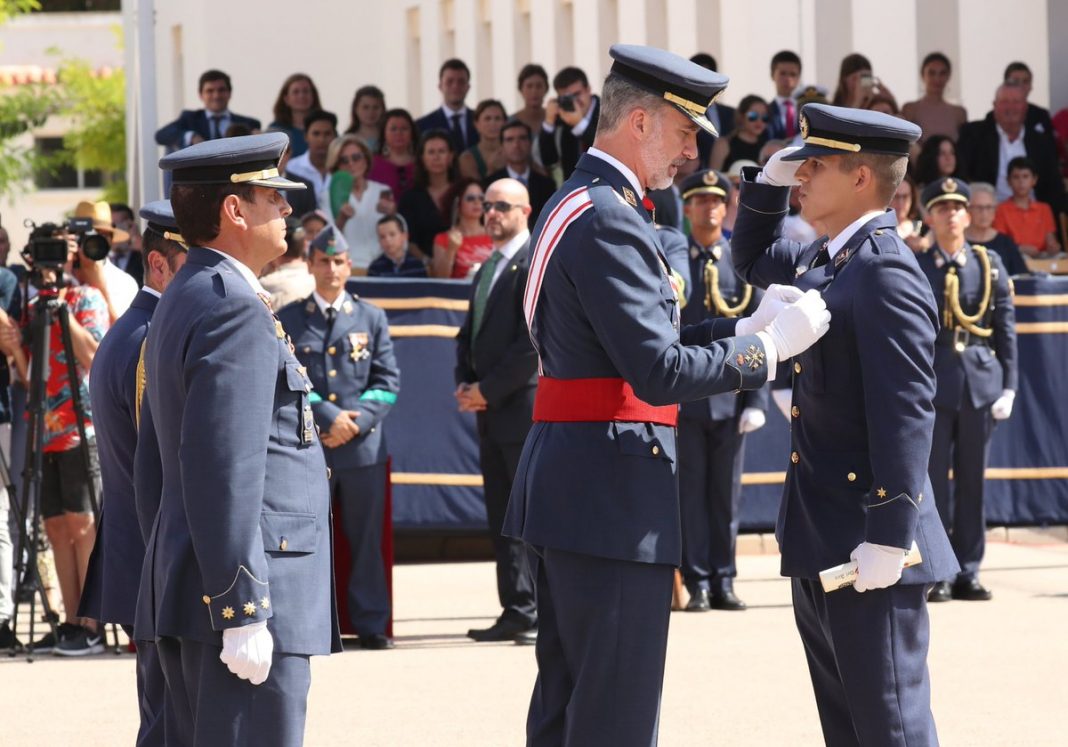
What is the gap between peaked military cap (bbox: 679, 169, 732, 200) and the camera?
936 centimetres

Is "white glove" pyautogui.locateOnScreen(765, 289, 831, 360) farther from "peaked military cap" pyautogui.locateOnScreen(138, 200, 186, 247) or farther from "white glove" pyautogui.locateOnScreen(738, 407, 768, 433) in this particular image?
"white glove" pyautogui.locateOnScreen(738, 407, 768, 433)

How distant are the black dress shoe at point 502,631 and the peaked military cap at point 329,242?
6.01ft

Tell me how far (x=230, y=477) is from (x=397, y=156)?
9.54 meters

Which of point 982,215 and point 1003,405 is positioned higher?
point 982,215

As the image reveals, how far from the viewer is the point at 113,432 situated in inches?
209

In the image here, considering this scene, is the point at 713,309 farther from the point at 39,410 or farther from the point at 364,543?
the point at 39,410

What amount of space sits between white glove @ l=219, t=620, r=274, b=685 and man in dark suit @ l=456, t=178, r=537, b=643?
452 cm

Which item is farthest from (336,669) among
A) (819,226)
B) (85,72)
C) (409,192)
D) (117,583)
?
(85,72)

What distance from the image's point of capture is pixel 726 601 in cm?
917

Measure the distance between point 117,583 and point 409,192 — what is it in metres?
7.29

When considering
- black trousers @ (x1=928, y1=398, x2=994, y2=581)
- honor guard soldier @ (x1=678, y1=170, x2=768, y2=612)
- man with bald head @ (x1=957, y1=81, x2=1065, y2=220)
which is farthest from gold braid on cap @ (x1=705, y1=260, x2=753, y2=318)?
man with bald head @ (x1=957, y1=81, x2=1065, y2=220)

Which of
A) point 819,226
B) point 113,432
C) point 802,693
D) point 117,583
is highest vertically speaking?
point 819,226

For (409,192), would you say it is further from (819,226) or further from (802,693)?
(819,226)

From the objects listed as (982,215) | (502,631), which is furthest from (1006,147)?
(502,631)
